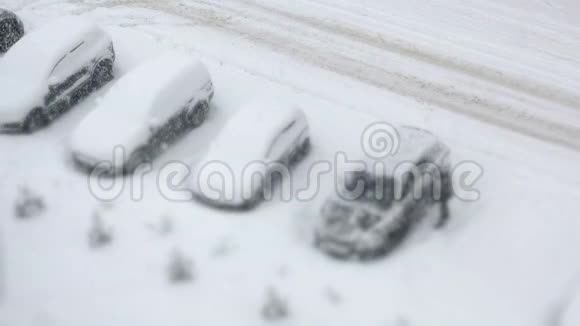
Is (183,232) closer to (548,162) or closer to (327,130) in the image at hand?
(327,130)

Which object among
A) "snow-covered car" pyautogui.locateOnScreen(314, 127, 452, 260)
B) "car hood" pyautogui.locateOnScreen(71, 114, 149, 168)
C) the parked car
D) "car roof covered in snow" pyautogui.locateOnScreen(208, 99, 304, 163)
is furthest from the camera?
the parked car

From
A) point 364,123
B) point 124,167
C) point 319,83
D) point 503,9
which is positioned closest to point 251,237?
point 124,167

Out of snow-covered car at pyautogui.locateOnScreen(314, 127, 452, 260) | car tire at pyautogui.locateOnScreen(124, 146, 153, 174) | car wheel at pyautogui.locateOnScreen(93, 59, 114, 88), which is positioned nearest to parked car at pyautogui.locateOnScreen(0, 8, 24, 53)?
car wheel at pyautogui.locateOnScreen(93, 59, 114, 88)

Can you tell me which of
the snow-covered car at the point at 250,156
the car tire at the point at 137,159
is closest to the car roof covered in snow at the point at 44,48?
the car tire at the point at 137,159

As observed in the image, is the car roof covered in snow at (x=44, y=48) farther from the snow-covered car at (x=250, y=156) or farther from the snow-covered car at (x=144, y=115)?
the snow-covered car at (x=250, y=156)

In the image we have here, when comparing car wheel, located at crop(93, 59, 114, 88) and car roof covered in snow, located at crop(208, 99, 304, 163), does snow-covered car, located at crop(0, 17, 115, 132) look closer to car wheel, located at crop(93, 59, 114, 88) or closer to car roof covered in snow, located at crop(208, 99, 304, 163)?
car wheel, located at crop(93, 59, 114, 88)

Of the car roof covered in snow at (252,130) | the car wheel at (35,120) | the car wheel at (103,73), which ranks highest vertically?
the car roof covered in snow at (252,130)

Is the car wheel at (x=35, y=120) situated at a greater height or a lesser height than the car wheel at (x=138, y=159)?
lesser

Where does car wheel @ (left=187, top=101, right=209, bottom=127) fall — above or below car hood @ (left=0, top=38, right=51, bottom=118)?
above
